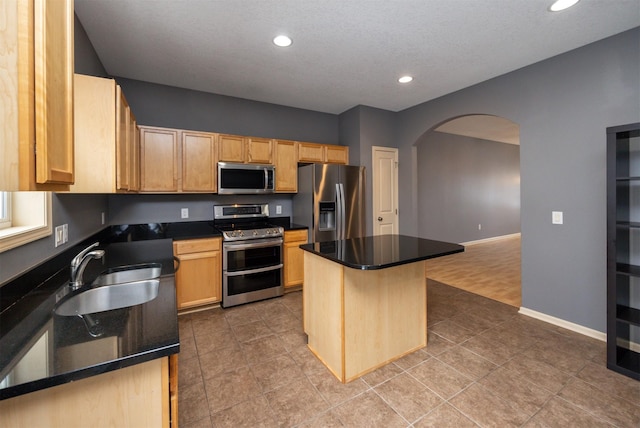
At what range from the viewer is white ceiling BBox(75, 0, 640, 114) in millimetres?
2059

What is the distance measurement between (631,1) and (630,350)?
8.86 ft

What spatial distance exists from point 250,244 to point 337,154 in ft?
6.66

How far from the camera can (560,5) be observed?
2.04 meters

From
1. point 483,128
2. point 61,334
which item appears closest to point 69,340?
point 61,334

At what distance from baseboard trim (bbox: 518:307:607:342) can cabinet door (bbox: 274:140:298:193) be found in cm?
319

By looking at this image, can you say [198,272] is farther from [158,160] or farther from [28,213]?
[28,213]

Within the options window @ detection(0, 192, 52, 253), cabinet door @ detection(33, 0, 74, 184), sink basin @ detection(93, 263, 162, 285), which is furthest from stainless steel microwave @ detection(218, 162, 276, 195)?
cabinet door @ detection(33, 0, 74, 184)

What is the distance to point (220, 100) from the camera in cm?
379

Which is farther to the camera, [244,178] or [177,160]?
[244,178]

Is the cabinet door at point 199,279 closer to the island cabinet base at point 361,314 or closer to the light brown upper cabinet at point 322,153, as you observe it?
the island cabinet base at point 361,314

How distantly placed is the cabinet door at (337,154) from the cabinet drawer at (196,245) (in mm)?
2078

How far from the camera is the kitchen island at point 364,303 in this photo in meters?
1.92

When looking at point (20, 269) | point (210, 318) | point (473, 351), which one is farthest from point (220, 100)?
point (473, 351)

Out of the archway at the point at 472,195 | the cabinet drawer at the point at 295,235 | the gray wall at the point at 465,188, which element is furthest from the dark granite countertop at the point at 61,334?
the gray wall at the point at 465,188
